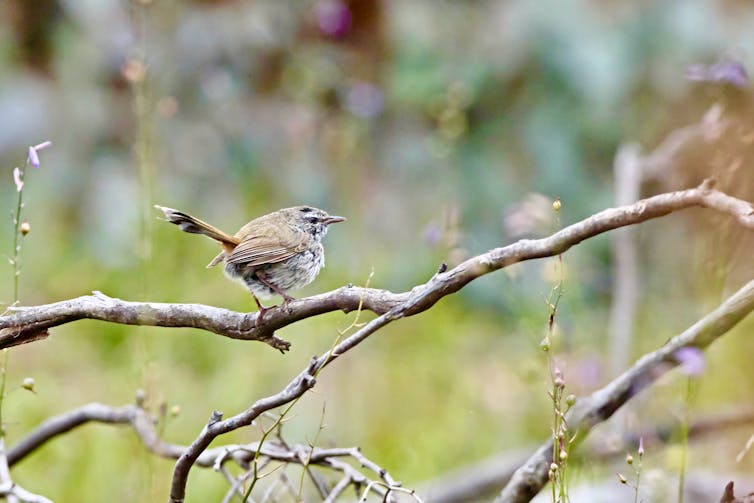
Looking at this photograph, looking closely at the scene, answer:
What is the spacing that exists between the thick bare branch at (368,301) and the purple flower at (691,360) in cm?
38

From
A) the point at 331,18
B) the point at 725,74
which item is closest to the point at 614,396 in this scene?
the point at 725,74

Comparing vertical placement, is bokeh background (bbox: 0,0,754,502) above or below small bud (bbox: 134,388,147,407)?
above

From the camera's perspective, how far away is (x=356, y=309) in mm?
1833

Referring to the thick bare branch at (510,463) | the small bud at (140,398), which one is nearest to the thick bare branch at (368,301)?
the small bud at (140,398)

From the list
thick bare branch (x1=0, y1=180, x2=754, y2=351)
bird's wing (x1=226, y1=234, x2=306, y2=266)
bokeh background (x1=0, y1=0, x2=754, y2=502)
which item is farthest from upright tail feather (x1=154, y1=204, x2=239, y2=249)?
bokeh background (x1=0, y1=0, x2=754, y2=502)

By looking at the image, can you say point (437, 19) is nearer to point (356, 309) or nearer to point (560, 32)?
point (560, 32)

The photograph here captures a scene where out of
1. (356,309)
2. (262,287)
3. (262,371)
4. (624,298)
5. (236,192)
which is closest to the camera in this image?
(356,309)

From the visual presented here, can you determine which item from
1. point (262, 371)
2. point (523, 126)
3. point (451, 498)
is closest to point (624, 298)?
point (451, 498)

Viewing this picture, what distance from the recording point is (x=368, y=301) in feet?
5.96

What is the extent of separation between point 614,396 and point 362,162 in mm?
4549

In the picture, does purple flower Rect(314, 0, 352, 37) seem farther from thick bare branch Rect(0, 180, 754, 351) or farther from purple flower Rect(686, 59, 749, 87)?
thick bare branch Rect(0, 180, 754, 351)

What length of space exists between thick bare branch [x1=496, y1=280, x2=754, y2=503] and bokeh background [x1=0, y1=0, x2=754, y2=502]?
7.74 ft

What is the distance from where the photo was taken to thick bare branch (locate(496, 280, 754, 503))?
2207mm

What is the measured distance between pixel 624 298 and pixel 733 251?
206cm
